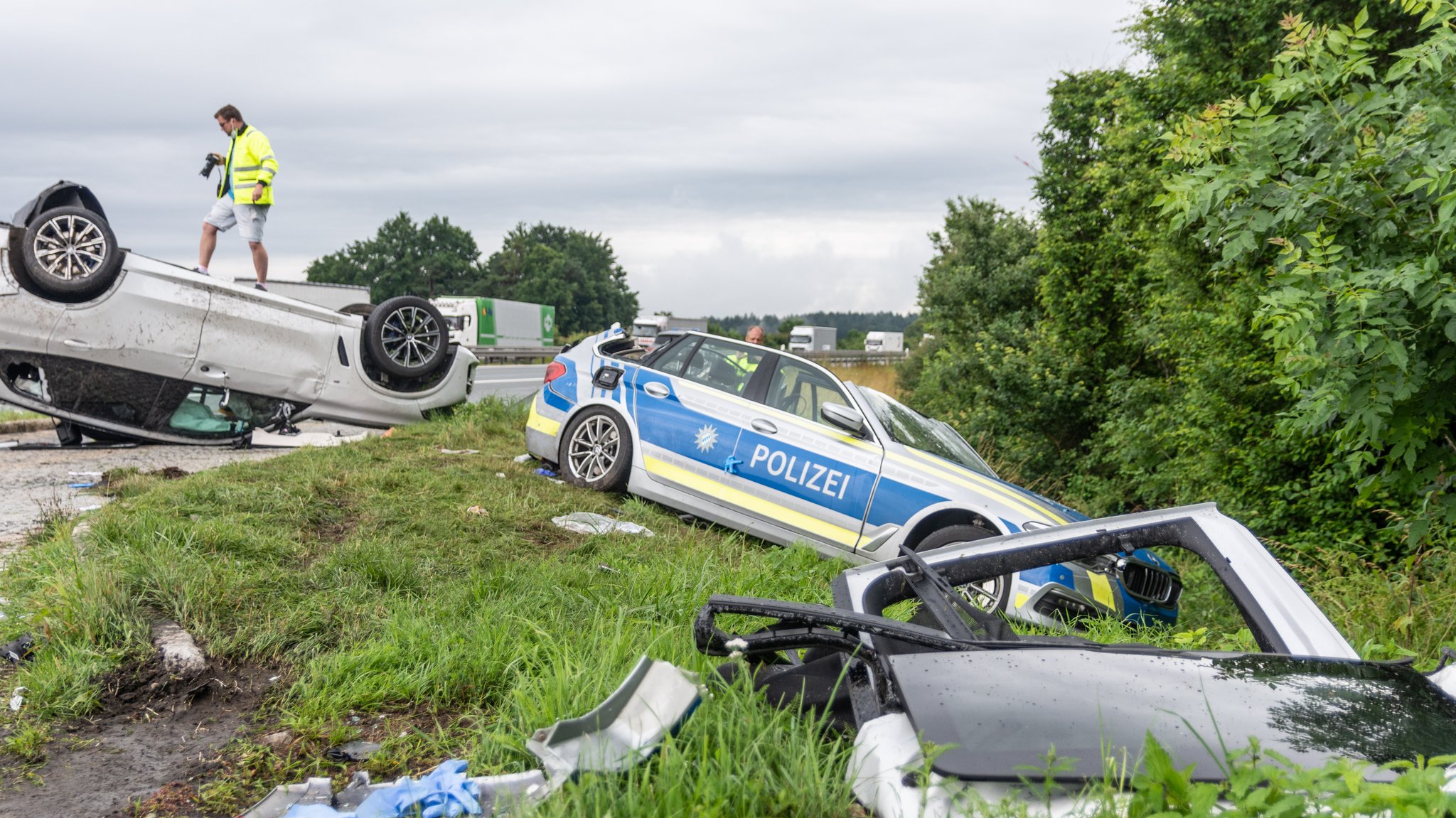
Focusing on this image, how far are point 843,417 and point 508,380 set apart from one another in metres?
17.6

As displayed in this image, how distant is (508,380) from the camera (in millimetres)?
23422

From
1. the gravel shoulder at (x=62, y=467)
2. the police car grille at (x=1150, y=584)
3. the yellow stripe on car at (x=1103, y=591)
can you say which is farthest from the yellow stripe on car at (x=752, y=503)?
the gravel shoulder at (x=62, y=467)

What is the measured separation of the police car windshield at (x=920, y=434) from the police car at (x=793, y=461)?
18 millimetres

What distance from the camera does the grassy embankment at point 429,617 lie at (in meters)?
2.60

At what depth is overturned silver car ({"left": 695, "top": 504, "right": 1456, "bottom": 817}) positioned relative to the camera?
75.2 inches

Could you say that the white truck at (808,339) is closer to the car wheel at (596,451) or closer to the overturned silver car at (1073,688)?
the car wheel at (596,451)

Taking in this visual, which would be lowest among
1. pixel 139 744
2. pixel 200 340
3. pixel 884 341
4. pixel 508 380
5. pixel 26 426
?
pixel 26 426

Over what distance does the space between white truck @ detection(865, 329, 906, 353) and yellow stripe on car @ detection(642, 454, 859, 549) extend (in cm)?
5720

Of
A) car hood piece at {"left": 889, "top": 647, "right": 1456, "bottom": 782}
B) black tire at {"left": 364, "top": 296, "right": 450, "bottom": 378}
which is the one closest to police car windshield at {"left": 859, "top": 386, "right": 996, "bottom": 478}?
car hood piece at {"left": 889, "top": 647, "right": 1456, "bottom": 782}

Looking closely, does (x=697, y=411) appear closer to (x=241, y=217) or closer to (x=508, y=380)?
(x=241, y=217)

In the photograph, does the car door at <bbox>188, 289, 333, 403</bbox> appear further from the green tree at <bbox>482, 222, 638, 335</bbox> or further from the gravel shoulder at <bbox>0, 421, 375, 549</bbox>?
the green tree at <bbox>482, 222, 638, 335</bbox>

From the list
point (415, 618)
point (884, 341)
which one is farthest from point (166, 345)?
point (884, 341)

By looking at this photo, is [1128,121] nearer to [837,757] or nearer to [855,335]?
[837,757]

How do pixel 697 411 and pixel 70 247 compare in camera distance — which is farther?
pixel 70 247
